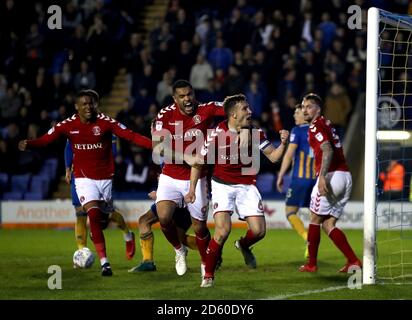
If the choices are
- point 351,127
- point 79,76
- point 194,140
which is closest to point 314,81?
point 351,127

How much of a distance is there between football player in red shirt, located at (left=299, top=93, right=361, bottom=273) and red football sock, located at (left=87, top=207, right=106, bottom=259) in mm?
2496

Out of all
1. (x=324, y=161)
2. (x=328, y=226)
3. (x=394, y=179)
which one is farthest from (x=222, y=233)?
(x=394, y=179)

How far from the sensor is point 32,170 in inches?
840

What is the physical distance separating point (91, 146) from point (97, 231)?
111 centimetres

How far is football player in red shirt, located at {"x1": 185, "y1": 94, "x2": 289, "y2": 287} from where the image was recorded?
33.2ft

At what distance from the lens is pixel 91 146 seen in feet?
38.7

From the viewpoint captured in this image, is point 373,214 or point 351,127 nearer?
point 373,214

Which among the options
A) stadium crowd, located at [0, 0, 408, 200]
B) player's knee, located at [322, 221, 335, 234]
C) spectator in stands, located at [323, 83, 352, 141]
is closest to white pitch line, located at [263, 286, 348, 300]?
player's knee, located at [322, 221, 335, 234]

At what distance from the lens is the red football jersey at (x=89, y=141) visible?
1170 cm

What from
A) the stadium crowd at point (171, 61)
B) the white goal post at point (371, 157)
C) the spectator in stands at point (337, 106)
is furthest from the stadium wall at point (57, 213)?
the white goal post at point (371, 157)

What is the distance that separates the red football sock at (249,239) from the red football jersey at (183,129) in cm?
97

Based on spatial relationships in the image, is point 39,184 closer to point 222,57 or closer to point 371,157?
point 222,57

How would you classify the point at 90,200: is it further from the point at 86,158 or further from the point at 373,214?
the point at 373,214

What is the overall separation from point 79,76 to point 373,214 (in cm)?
1292
